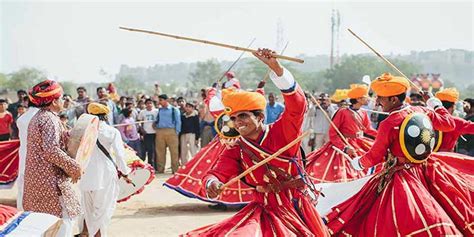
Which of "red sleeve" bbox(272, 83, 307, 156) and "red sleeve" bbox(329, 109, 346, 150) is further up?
"red sleeve" bbox(272, 83, 307, 156)

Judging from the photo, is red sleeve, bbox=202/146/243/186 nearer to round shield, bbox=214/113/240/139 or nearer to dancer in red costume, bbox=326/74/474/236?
dancer in red costume, bbox=326/74/474/236

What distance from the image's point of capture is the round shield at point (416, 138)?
648 centimetres

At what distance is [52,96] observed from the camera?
6316 mm

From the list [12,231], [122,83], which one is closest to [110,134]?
[12,231]

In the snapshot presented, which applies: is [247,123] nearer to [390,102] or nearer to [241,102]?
[241,102]

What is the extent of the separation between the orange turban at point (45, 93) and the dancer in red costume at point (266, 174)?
1.76m

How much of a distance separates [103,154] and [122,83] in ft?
365

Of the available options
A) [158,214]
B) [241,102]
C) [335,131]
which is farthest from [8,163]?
[241,102]

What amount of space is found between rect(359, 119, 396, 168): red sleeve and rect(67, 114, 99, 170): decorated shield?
101 inches

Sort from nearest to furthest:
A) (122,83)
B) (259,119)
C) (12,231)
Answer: (12,231)
(259,119)
(122,83)

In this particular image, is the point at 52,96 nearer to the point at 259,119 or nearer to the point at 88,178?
the point at 259,119

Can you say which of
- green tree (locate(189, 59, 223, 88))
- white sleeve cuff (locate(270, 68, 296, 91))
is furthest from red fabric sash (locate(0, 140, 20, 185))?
green tree (locate(189, 59, 223, 88))

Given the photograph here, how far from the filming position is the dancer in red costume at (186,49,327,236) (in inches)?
204

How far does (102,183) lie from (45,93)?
9.09 ft
